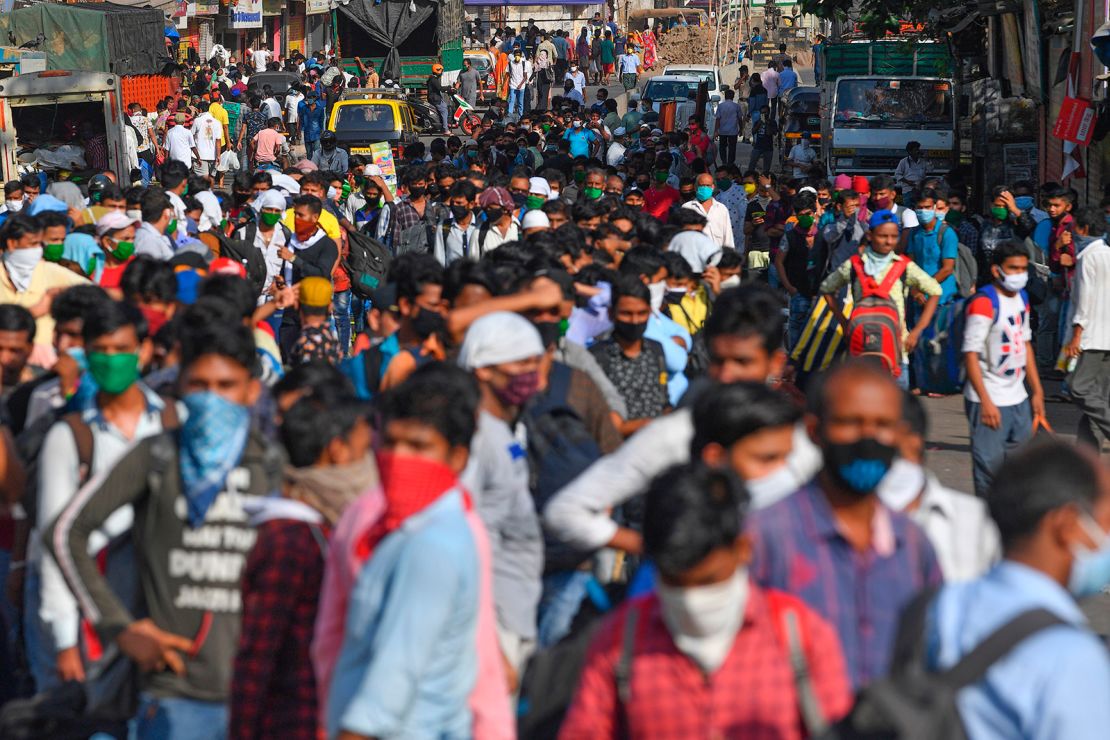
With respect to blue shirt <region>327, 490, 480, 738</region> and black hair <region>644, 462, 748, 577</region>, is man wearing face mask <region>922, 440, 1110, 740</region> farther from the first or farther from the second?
blue shirt <region>327, 490, 480, 738</region>

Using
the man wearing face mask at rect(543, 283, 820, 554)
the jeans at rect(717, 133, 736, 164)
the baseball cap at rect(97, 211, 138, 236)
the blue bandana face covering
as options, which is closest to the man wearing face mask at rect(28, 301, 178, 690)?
the blue bandana face covering

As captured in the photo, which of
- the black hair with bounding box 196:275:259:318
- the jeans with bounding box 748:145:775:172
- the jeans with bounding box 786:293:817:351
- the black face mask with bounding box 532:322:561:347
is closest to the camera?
the black face mask with bounding box 532:322:561:347

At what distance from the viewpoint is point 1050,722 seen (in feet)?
9.17

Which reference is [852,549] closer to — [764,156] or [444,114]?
[764,156]

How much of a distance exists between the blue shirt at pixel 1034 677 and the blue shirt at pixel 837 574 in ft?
2.04

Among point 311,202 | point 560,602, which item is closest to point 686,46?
point 311,202

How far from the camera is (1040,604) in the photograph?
9.64 feet

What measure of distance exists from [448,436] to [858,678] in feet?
3.40

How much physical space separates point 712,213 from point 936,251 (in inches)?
94.1

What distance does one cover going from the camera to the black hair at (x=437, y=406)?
3.91m

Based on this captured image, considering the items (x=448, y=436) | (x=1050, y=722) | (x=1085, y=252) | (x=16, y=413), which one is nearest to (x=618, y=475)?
(x=448, y=436)

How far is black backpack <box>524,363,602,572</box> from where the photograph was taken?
530 cm

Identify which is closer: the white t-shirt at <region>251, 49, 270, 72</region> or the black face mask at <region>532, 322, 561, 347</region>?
the black face mask at <region>532, 322, 561, 347</region>

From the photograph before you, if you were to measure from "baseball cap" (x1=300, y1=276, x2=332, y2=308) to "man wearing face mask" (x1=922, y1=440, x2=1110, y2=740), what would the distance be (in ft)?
17.4
